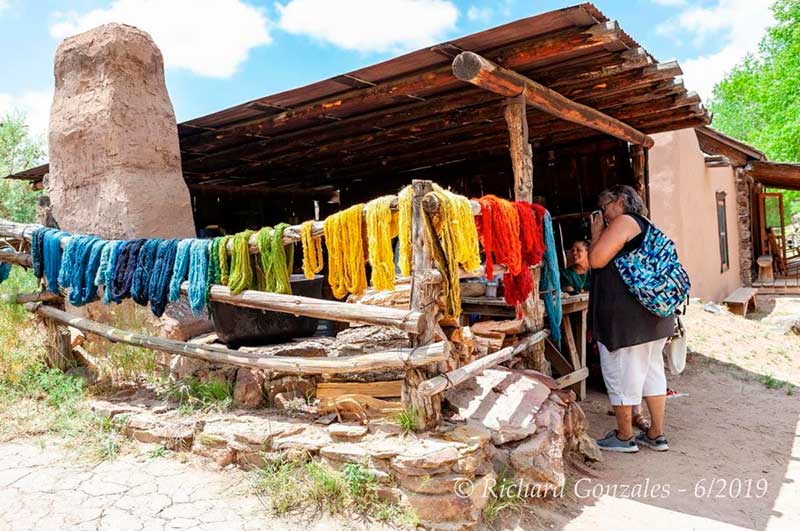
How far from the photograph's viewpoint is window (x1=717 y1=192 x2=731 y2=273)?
37.2 ft

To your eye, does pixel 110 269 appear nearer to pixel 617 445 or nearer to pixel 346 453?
pixel 346 453

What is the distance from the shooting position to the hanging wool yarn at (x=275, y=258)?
359 centimetres

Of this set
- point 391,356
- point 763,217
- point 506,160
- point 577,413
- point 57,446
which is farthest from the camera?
point 763,217

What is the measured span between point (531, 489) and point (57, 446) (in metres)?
Result: 3.12

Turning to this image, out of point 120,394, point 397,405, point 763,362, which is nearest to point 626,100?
point 397,405

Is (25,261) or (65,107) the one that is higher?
(65,107)

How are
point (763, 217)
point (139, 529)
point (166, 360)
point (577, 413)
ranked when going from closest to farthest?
point (139, 529) < point (577, 413) < point (166, 360) < point (763, 217)

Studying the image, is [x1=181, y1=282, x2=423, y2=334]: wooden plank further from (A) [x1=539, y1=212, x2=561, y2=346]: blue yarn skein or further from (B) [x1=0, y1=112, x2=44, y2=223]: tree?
(B) [x1=0, y1=112, x2=44, y2=223]: tree

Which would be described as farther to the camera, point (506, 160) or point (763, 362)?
point (506, 160)

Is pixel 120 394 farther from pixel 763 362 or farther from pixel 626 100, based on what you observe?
pixel 763 362

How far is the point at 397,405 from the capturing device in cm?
339

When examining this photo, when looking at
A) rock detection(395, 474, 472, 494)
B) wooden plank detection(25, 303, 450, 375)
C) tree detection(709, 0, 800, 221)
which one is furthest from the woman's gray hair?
tree detection(709, 0, 800, 221)

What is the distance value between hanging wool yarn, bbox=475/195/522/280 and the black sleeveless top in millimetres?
815

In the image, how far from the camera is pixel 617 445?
4.25 m
